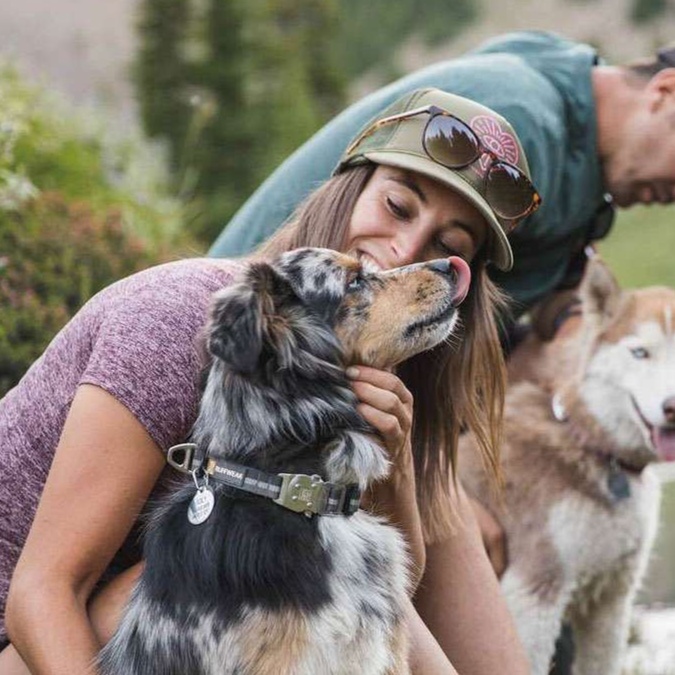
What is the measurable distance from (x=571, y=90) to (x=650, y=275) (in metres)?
14.9

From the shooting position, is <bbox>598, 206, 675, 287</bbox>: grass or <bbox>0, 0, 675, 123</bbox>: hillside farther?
<bbox>598, 206, 675, 287</bbox>: grass

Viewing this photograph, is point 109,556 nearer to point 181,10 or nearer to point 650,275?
point 181,10

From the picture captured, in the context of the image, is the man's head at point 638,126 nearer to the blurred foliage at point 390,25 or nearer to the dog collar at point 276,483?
the dog collar at point 276,483

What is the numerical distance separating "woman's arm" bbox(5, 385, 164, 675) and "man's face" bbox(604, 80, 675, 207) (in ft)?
8.39

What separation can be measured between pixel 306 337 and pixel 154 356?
347 mm

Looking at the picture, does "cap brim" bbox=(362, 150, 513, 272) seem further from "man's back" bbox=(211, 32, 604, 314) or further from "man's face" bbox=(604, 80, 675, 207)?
"man's face" bbox=(604, 80, 675, 207)

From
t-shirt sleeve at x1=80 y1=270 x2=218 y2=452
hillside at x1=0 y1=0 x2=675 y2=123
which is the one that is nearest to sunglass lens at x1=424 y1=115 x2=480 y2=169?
t-shirt sleeve at x1=80 y1=270 x2=218 y2=452

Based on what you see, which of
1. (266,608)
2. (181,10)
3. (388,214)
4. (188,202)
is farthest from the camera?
(181,10)

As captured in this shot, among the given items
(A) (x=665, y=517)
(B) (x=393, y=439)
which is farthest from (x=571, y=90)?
(A) (x=665, y=517)

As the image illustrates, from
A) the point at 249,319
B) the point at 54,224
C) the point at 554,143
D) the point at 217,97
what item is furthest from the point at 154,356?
the point at 217,97

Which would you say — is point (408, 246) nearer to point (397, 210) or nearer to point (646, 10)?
point (397, 210)

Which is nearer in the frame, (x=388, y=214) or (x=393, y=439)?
(x=393, y=439)

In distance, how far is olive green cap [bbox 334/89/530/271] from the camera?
3080mm

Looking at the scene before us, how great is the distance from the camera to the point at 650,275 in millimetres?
18844
